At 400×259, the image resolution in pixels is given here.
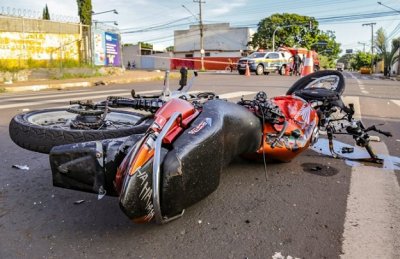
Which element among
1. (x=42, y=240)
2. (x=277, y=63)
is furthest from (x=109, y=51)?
(x=42, y=240)

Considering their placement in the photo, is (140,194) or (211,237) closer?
(140,194)

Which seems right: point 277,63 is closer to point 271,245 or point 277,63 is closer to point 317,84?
point 317,84

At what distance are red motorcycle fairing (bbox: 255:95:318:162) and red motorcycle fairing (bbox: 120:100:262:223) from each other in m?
0.87

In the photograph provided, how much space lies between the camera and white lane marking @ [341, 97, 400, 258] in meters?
2.07

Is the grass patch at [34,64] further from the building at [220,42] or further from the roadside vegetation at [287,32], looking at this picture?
the roadside vegetation at [287,32]

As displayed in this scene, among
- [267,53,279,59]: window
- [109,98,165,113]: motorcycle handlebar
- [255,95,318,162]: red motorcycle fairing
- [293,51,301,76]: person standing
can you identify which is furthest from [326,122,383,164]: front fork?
[267,53,279,59]: window

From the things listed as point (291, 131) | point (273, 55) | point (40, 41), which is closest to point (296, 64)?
point (273, 55)

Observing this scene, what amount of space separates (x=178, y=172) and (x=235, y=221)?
0.69 meters

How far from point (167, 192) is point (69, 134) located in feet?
4.48

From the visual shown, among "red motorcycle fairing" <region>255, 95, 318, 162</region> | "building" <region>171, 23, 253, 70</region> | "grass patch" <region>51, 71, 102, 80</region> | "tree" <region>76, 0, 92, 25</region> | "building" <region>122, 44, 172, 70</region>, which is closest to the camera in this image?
"red motorcycle fairing" <region>255, 95, 318, 162</region>

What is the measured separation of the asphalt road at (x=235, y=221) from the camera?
80.5 inches

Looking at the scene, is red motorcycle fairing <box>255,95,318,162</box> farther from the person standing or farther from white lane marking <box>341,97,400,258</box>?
the person standing

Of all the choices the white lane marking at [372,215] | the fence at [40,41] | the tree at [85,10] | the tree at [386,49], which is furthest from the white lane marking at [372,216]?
the tree at [386,49]

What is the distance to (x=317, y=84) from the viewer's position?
4.06 meters
